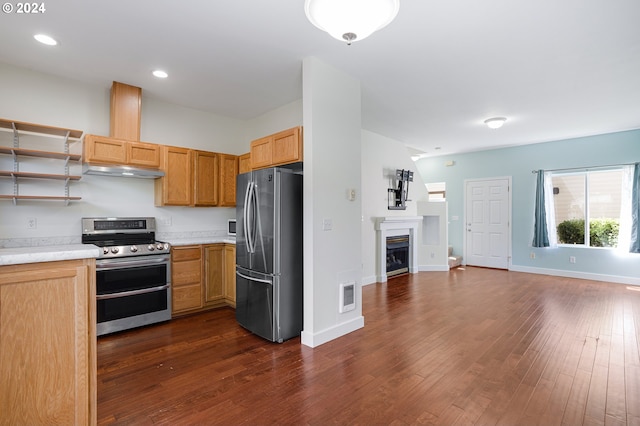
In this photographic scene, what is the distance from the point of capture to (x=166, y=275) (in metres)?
3.61

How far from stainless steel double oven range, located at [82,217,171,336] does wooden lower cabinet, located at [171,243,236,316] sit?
14cm

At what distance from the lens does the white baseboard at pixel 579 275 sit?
5.50m

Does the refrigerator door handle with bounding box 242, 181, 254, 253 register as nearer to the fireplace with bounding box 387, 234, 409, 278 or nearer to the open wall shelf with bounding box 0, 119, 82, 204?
the open wall shelf with bounding box 0, 119, 82, 204

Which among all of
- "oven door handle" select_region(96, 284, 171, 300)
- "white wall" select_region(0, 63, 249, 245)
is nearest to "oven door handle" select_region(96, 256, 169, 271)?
"oven door handle" select_region(96, 284, 171, 300)

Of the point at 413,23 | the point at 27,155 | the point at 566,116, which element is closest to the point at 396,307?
the point at 413,23

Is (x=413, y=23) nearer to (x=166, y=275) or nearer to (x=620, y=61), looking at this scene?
(x=620, y=61)

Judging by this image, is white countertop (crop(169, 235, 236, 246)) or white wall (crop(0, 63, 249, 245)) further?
white countertop (crop(169, 235, 236, 246))

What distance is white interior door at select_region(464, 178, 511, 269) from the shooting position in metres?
6.91

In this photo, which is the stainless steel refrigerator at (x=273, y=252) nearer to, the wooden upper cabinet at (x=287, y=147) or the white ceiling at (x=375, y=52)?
the wooden upper cabinet at (x=287, y=147)

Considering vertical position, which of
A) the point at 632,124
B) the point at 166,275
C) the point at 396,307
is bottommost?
the point at 396,307

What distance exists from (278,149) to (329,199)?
0.86m

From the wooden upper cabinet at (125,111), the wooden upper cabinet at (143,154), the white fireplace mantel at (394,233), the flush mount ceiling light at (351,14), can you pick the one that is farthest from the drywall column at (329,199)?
the white fireplace mantel at (394,233)

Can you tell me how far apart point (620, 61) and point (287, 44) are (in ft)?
11.2

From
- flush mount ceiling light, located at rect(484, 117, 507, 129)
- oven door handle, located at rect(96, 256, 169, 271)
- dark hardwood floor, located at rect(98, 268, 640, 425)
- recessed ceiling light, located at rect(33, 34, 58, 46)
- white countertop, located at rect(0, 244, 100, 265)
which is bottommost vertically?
dark hardwood floor, located at rect(98, 268, 640, 425)
